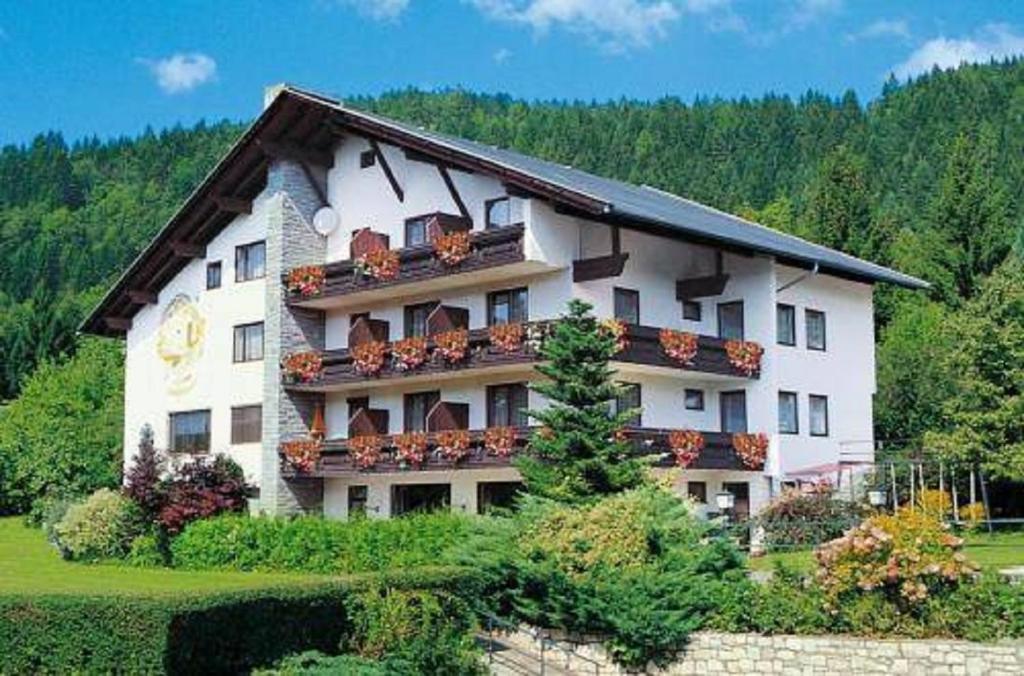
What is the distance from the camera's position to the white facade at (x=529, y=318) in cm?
3556

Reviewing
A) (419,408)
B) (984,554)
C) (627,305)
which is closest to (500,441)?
(627,305)

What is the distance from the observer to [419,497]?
127ft

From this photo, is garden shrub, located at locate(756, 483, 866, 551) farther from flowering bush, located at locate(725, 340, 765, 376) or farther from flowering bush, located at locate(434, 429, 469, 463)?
flowering bush, located at locate(434, 429, 469, 463)

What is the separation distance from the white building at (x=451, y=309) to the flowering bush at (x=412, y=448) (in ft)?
Result: 0.81

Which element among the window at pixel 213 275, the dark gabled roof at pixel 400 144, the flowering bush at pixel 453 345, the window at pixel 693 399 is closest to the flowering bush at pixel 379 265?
the flowering bush at pixel 453 345

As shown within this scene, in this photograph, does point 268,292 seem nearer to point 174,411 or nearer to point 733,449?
point 174,411

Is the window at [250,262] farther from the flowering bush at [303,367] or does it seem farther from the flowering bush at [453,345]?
the flowering bush at [453,345]

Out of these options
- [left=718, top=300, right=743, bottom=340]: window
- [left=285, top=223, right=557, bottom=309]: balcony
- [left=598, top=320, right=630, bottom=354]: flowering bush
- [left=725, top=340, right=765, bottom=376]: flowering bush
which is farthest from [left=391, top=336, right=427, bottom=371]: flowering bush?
[left=718, top=300, right=743, bottom=340]: window

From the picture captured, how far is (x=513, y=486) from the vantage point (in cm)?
3612

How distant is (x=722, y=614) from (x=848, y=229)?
43762 mm

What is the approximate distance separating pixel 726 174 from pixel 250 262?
5987 centimetres

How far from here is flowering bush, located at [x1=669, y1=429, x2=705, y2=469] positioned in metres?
34.1

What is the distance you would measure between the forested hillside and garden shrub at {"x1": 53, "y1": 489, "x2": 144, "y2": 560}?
53.3 feet

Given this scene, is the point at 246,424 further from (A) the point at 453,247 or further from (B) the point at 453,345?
(A) the point at 453,247
